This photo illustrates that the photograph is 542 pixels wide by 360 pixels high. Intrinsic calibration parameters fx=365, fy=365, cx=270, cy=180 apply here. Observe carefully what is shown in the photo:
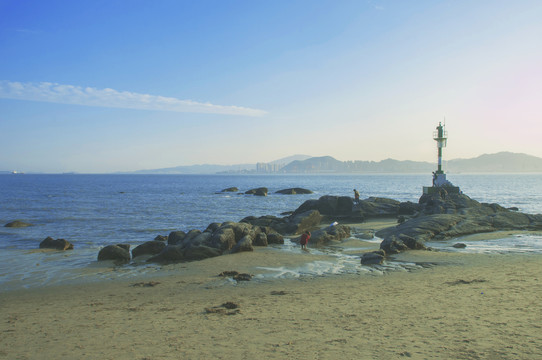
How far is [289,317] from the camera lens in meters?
8.58

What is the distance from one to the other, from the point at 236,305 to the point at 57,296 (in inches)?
243

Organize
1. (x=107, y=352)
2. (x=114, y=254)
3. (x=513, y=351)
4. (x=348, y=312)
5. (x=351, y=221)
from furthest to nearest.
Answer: (x=351, y=221) → (x=114, y=254) → (x=348, y=312) → (x=107, y=352) → (x=513, y=351)

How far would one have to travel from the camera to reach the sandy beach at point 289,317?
6.70m

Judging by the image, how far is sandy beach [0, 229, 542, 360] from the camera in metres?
6.70

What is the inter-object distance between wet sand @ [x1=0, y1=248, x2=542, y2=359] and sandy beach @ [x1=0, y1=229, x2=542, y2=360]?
24 mm

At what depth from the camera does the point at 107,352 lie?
676 cm

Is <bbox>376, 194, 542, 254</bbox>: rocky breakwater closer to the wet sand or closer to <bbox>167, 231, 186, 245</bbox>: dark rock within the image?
the wet sand

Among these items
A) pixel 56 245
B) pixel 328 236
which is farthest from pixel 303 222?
pixel 56 245

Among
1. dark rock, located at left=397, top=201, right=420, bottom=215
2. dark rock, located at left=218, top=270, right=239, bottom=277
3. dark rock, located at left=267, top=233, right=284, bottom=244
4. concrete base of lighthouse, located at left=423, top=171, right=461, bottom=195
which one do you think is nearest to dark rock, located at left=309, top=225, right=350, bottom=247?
dark rock, located at left=267, top=233, right=284, bottom=244

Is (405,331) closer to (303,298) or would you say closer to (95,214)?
(303,298)

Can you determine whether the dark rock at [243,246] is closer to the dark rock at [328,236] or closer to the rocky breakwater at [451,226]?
the dark rock at [328,236]

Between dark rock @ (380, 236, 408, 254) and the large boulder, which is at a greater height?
dark rock @ (380, 236, 408, 254)

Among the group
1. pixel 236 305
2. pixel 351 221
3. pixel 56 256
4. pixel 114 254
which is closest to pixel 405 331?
pixel 236 305

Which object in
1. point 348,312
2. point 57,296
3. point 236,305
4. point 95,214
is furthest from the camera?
point 95,214
